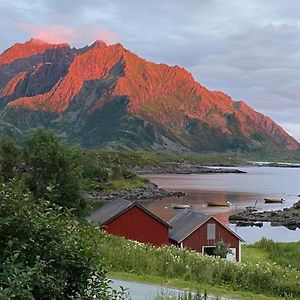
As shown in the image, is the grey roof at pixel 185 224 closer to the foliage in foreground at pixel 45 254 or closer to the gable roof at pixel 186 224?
the gable roof at pixel 186 224

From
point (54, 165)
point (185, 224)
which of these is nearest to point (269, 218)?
point (54, 165)

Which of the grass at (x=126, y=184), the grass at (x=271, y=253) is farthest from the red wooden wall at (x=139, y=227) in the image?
the grass at (x=126, y=184)

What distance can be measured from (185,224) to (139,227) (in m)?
3.77

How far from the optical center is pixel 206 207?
94875 mm

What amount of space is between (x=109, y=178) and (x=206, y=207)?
43.9 m

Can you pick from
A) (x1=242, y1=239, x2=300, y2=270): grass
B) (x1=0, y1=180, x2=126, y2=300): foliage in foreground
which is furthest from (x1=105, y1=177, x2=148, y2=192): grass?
(x1=0, y1=180, x2=126, y2=300): foliage in foreground

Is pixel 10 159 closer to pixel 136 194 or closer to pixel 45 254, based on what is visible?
pixel 45 254

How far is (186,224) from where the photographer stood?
4234cm

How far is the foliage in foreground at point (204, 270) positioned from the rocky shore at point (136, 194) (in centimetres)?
8565

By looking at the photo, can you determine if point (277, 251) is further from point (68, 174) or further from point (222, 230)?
point (68, 174)

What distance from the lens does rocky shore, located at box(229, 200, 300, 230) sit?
7749 centimetres

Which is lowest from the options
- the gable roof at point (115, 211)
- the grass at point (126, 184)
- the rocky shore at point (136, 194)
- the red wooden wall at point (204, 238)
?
the red wooden wall at point (204, 238)

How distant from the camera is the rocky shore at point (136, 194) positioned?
357 feet

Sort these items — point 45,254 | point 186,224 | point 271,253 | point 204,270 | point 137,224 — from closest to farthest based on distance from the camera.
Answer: point 45,254, point 204,270, point 137,224, point 271,253, point 186,224
